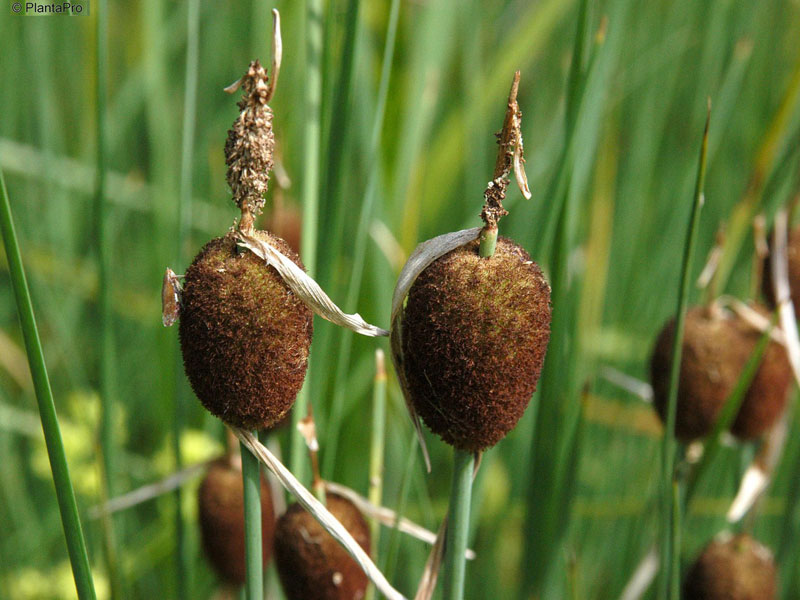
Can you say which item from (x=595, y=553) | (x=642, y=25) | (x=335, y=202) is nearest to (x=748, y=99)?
(x=642, y=25)

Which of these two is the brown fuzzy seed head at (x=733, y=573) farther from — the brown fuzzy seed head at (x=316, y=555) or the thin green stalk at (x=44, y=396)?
the thin green stalk at (x=44, y=396)

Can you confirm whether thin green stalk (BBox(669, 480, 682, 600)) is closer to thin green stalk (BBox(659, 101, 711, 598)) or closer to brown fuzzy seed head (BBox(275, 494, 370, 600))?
thin green stalk (BBox(659, 101, 711, 598))

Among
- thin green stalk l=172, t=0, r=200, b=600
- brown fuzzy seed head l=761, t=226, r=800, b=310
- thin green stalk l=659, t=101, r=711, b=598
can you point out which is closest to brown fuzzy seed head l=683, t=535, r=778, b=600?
thin green stalk l=659, t=101, r=711, b=598

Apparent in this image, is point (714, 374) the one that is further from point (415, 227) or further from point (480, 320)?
point (415, 227)

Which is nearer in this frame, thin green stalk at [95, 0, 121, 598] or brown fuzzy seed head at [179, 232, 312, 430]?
brown fuzzy seed head at [179, 232, 312, 430]

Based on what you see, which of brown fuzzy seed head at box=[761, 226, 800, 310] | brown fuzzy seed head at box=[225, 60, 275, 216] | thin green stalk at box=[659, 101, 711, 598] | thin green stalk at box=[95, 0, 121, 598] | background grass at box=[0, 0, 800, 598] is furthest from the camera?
background grass at box=[0, 0, 800, 598]

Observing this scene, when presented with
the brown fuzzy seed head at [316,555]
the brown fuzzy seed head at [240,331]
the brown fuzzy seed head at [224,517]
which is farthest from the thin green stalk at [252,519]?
the brown fuzzy seed head at [224,517]

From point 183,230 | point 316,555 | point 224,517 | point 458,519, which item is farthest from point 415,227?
point 458,519
